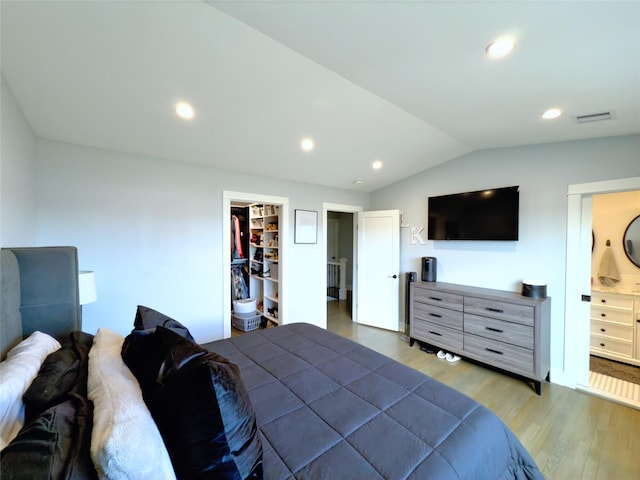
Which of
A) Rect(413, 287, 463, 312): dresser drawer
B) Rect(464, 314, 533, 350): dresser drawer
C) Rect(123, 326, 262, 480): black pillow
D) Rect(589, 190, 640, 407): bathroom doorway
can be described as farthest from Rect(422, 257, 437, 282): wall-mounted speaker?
Rect(123, 326, 262, 480): black pillow

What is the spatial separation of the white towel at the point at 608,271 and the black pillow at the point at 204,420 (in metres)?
4.67

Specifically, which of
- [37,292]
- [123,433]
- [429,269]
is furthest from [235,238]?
[123,433]

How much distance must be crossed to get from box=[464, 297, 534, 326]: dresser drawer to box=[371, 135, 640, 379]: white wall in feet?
1.49

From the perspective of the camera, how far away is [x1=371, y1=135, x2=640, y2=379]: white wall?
252 cm

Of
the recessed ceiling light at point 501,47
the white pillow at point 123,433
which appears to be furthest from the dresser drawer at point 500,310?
the white pillow at point 123,433

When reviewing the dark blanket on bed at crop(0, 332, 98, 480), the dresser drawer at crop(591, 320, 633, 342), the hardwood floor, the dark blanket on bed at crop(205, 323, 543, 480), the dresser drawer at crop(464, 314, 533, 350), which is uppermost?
the dark blanket on bed at crop(0, 332, 98, 480)

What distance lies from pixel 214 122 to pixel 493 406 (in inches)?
140

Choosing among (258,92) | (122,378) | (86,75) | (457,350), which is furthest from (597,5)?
(457,350)

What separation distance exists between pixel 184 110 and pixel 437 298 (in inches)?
134

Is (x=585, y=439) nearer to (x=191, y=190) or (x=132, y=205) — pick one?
(x=191, y=190)

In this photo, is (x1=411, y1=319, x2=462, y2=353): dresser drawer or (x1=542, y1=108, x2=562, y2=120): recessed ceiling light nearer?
(x1=542, y1=108, x2=562, y2=120): recessed ceiling light

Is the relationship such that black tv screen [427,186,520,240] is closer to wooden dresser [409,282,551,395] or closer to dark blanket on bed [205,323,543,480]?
wooden dresser [409,282,551,395]

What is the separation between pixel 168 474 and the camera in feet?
2.36

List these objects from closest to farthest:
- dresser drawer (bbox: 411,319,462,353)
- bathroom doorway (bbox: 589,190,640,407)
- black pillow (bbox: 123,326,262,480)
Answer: black pillow (bbox: 123,326,262,480)
bathroom doorway (bbox: 589,190,640,407)
dresser drawer (bbox: 411,319,462,353)
